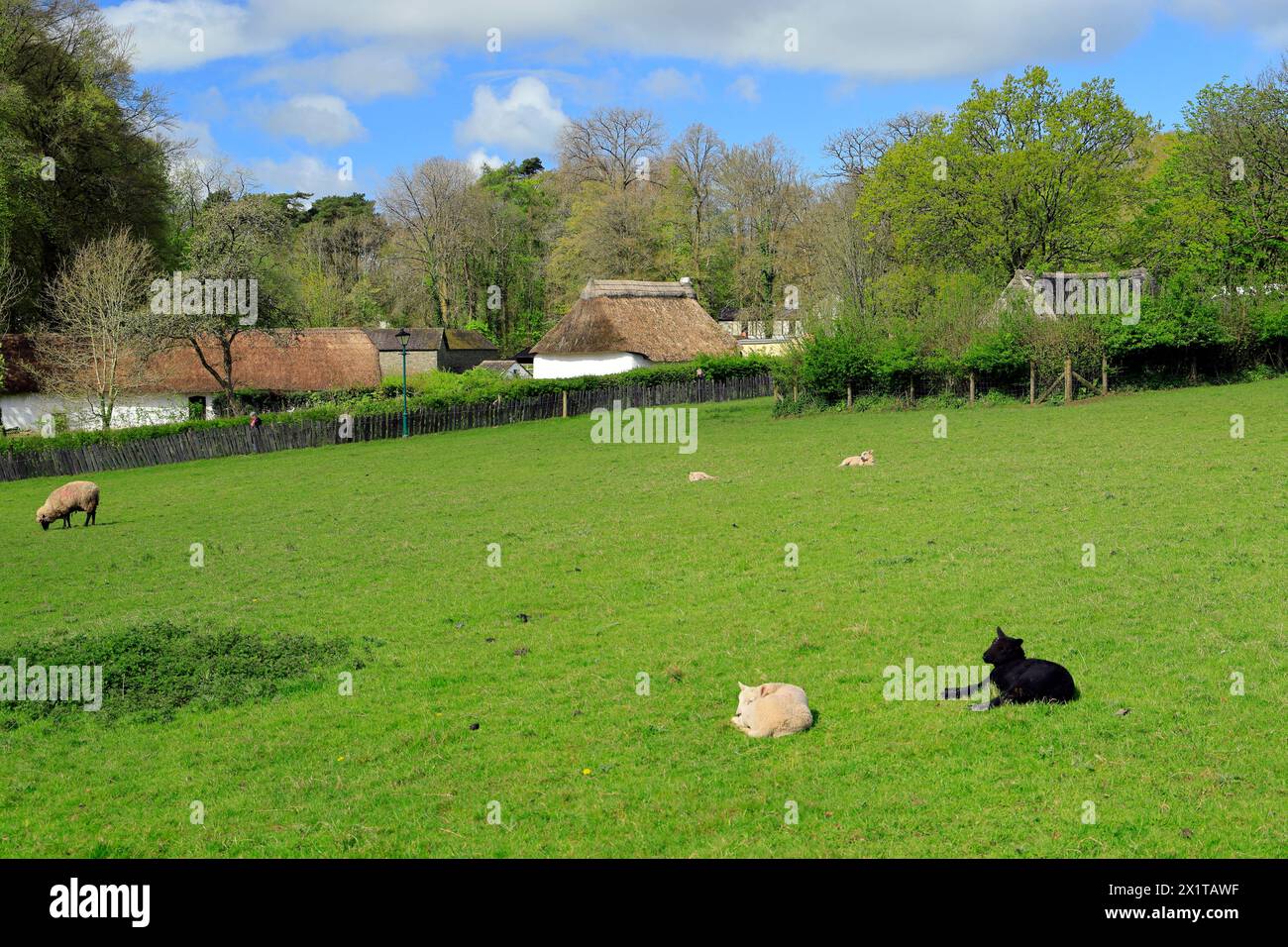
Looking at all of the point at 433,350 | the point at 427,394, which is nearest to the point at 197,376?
the point at 427,394

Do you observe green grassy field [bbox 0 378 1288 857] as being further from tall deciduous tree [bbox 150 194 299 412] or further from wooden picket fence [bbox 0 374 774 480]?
tall deciduous tree [bbox 150 194 299 412]

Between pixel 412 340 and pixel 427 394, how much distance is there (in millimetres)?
32331

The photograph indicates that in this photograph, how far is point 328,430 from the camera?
39.7m

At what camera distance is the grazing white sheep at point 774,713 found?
854 cm

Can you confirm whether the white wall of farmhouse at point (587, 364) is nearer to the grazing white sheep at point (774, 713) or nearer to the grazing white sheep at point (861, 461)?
the grazing white sheep at point (861, 461)

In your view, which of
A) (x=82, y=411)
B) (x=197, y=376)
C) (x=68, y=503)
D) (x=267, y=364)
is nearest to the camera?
(x=68, y=503)

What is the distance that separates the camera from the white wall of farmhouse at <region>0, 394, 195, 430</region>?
1837 inches

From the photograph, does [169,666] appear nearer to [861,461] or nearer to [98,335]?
[861,461]

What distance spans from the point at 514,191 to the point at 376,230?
14440 millimetres

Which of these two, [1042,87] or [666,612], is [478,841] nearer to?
[666,612]

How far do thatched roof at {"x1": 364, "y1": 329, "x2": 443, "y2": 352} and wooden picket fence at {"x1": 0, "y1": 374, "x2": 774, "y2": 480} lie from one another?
26.4m

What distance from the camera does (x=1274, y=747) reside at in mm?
7574

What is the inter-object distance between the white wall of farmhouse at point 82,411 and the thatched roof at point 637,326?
66.0 feet
